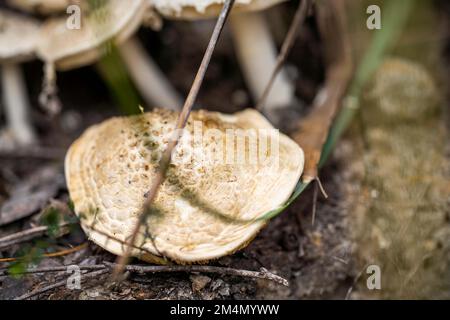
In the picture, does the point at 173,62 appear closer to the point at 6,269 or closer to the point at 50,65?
the point at 50,65

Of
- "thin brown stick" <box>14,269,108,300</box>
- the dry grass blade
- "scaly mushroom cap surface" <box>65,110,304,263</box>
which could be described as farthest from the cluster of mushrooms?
the dry grass blade

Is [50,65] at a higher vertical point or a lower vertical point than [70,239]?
higher

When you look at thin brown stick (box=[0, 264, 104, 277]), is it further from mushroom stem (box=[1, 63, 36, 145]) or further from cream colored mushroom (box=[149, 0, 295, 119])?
mushroom stem (box=[1, 63, 36, 145])

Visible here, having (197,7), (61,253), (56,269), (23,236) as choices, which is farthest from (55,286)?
(197,7)

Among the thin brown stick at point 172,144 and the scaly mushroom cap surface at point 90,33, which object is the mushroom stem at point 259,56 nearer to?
the scaly mushroom cap surface at point 90,33

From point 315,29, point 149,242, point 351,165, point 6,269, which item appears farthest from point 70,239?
point 315,29

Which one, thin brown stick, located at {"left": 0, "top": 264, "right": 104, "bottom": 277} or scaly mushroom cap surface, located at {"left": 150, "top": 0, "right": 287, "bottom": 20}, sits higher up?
scaly mushroom cap surface, located at {"left": 150, "top": 0, "right": 287, "bottom": 20}

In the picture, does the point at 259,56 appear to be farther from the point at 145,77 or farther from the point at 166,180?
the point at 166,180
